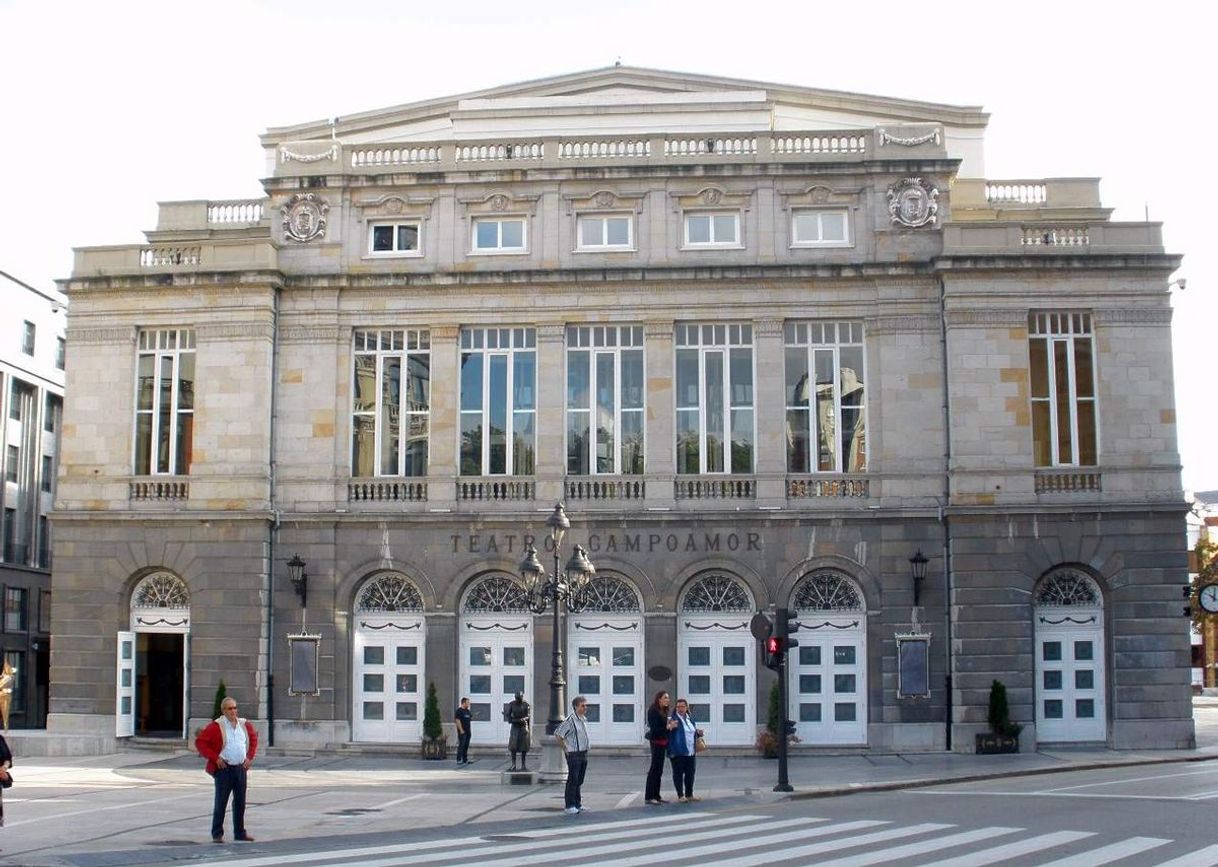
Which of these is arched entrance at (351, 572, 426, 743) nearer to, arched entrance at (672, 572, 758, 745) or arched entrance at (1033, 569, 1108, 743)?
arched entrance at (672, 572, 758, 745)

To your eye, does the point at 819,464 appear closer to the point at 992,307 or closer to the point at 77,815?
the point at 992,307

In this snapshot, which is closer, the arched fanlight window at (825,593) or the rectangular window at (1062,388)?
the rectangular window at (1062,388)

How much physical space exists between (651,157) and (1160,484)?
14595 mm

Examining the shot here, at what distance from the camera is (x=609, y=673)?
36.0m

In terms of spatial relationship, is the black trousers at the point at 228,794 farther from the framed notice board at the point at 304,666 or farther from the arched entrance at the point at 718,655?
the arched entrance at the point at 718,655

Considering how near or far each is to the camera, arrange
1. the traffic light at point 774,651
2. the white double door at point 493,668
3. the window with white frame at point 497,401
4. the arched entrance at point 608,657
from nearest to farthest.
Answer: the traffic light at point 774,651
the arched entrance at point 608,657
the white double door at point 493,668
the window with white frame at point 497,401

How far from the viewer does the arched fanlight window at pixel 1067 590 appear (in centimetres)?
3538

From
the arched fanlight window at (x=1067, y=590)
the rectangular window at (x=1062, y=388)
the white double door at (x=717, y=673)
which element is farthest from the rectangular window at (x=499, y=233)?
the arched fanlight window at (x=1067, y=590)

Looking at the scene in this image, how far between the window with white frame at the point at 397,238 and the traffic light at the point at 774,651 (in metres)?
15.6

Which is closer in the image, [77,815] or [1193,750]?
[77,815]

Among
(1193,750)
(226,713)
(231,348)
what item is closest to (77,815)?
(226,713)

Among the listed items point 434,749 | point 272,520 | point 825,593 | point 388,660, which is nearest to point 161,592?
point 272,520

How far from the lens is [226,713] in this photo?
20.3 m

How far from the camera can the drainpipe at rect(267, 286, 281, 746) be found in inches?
1420
